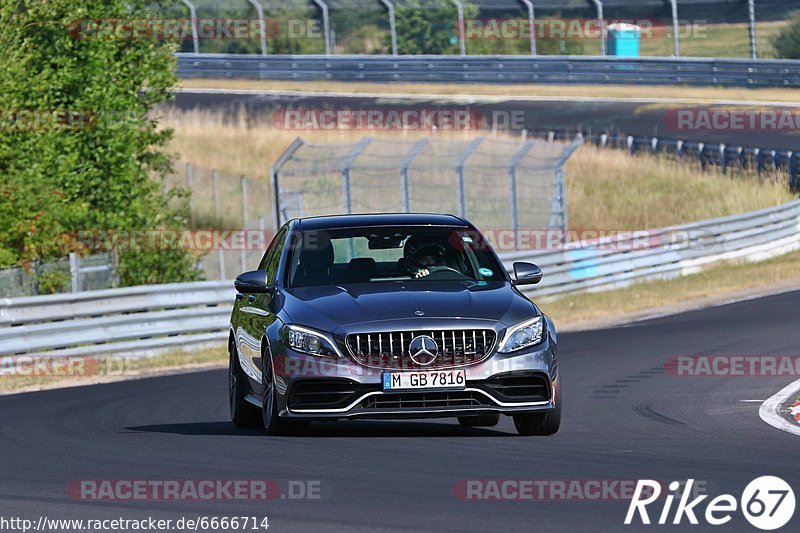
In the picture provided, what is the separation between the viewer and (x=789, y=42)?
1999 inches

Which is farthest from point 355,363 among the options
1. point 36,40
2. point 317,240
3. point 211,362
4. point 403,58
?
point 403,58

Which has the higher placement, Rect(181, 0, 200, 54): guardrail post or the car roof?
Answer: Rect(181, 0, 200, 54): guardrail post

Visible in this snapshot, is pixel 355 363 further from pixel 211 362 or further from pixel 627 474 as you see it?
pixel 211 362

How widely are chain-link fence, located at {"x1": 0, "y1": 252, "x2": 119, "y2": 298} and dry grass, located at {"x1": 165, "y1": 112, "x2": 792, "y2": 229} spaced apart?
649 inches

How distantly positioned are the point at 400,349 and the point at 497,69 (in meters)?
40.7

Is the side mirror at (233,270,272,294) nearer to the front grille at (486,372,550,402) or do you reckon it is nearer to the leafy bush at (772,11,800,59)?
the front grille at (486,372,550,402)

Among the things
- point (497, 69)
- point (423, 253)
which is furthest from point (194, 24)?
point (423, 253)

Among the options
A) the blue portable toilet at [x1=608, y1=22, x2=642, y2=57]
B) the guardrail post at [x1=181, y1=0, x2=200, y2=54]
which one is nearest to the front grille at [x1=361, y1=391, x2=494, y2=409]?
the guardrail post at [x1=181, y1=0, x2=200, y2=54]

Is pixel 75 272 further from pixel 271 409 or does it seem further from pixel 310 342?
pixel 310 342

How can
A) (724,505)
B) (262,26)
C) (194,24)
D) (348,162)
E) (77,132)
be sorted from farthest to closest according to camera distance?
(262,26)
(194,24)
(348,162)
(77,132)
(724,505)

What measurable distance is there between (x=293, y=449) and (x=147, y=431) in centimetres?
228

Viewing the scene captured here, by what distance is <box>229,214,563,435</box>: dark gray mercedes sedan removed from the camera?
34.1ft

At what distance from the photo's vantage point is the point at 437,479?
8711 millimetres

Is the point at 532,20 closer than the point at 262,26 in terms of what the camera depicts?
Yes
